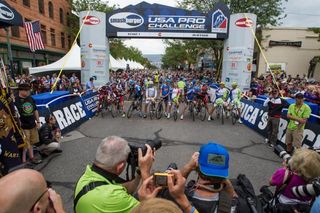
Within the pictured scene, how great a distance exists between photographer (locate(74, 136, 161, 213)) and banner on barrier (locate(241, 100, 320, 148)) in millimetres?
5591

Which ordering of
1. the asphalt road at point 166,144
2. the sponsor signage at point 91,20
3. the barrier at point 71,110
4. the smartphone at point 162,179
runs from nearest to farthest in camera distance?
1. the smartphone at point 162,179
2. the asphalt road at point 166,144
3. the barrier at point 71,110
4. the sponsor signage at point 91,20

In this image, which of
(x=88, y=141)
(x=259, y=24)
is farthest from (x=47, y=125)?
(x=259, y=24)

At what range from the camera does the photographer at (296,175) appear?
2484 mm

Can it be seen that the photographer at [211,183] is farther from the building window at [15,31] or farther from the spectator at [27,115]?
the building window at [15,31]

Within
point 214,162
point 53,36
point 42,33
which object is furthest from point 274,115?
point 53,36

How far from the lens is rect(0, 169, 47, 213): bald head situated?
120 cm

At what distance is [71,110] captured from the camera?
9.20m

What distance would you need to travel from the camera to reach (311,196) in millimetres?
2467

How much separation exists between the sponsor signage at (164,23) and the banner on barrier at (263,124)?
561 centimetres

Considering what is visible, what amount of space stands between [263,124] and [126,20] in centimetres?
1024

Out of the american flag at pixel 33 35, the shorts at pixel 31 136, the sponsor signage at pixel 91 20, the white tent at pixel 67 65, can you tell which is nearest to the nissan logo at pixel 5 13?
the shorts at pixel 31 136

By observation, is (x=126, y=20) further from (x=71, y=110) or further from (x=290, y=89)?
(x=290, y=89)

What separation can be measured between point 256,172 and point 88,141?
495 centimetres

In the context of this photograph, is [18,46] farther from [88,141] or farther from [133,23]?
[88,141]
